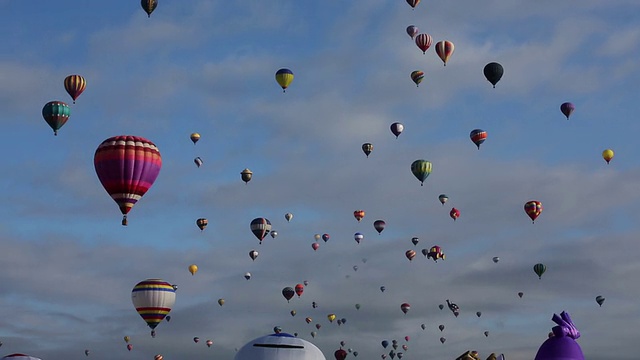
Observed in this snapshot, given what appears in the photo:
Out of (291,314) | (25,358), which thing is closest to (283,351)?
(25,358)

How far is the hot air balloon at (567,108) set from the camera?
73.2 m

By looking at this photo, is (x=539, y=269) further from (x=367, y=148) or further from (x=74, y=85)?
(x=74, y=85)

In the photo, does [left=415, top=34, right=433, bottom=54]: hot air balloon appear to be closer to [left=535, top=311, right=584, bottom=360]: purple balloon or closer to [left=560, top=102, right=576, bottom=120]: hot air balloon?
[left=560, top=102, right=576, bottom=120]: hot air balloon

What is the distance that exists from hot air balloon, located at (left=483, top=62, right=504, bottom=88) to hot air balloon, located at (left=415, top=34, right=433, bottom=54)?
5.61 meters

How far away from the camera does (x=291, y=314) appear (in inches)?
4082

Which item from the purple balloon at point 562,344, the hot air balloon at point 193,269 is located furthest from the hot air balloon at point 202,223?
the purple balloon at point 562,344

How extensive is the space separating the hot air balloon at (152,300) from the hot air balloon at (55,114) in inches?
492

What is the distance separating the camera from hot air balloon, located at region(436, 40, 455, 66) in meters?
69.8

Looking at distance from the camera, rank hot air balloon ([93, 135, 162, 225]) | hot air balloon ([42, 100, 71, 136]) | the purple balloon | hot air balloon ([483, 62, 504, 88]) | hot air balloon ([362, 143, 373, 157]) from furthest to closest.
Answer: hot air balloon ([362, 143, 373, 157])
hot air balloon ([483, 62, 504, 88])
hot air balloon ([42, 100, 71, 136])
hot air balloon ([93, 135, 162, 225])
the purple balloon

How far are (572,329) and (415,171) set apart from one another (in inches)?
2100

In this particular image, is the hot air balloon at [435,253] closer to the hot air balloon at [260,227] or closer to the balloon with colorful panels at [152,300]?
the hot air balloon at [260,227]

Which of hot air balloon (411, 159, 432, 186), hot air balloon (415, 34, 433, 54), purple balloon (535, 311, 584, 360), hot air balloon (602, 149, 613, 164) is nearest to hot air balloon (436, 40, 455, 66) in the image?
hot air balloon (415, 34, 433, 54)

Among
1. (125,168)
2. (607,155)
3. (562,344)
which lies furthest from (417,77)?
(562,344)

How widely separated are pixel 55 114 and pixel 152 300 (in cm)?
1438
